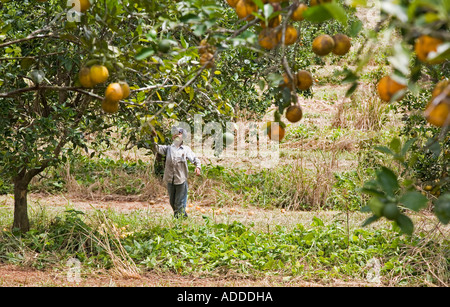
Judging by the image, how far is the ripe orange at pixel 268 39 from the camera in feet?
4.94

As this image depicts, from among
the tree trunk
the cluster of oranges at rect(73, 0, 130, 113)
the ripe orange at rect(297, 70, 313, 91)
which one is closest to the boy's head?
the tree trunk

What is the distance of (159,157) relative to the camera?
26.7ft

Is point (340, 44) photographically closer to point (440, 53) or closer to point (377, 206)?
point (377, 206)

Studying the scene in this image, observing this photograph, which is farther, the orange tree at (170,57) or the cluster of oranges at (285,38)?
the cluster of oranges at (285,38)

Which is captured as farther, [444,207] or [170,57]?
[170,57]

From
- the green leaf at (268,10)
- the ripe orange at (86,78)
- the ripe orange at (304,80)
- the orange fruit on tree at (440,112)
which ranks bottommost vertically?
the orange fruit on tree at (440,112)

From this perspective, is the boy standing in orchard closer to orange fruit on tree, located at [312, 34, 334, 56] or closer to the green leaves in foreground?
orange fruit on tree, located at [312, 34, 334, 56]

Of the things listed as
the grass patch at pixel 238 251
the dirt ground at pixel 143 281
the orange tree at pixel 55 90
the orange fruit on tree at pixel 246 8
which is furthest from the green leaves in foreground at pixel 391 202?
the grass patch at pixel 238 251

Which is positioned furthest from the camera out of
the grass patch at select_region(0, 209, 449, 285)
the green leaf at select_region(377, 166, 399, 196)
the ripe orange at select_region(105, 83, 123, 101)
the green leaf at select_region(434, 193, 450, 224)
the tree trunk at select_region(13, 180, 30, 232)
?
the tree trunk at select_region(13, 180, 30, 232)

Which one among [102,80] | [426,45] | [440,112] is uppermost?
[102,80]

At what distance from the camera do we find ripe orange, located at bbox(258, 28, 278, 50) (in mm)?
1506

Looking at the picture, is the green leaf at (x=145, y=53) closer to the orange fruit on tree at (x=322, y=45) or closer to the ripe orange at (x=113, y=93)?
the ripe orange at (x=113, y=93)

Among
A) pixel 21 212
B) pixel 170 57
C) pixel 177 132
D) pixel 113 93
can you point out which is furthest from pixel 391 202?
pixel 177 132

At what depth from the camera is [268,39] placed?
5.01ft
